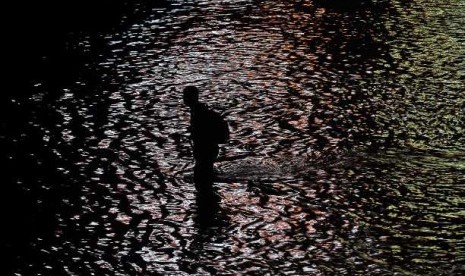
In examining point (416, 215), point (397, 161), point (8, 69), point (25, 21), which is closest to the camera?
point (416, 215)

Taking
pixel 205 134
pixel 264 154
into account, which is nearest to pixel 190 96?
pixel 205 134

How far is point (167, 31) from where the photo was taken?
24797 millimetres

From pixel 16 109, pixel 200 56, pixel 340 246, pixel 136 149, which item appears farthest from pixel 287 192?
pixel 200 56

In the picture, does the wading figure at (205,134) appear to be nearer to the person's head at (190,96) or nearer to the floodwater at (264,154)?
the person's head at (190,96)

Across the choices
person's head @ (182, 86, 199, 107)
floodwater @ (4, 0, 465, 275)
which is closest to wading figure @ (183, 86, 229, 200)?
person's head @ (182, 86, 199, 107)

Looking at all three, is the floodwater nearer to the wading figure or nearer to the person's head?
the wading figure

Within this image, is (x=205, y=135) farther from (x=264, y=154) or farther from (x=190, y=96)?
(x=264, y=154)

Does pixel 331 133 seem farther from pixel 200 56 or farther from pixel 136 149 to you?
pixel 200 56

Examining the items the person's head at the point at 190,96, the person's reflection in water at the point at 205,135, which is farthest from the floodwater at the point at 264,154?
the person's head at the point at 190,96

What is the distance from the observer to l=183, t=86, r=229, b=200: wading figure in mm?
13211

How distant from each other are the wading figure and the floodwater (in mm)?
313

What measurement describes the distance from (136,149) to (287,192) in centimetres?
329

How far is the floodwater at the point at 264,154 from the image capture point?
439 inches

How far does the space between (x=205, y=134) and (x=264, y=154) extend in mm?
1858
